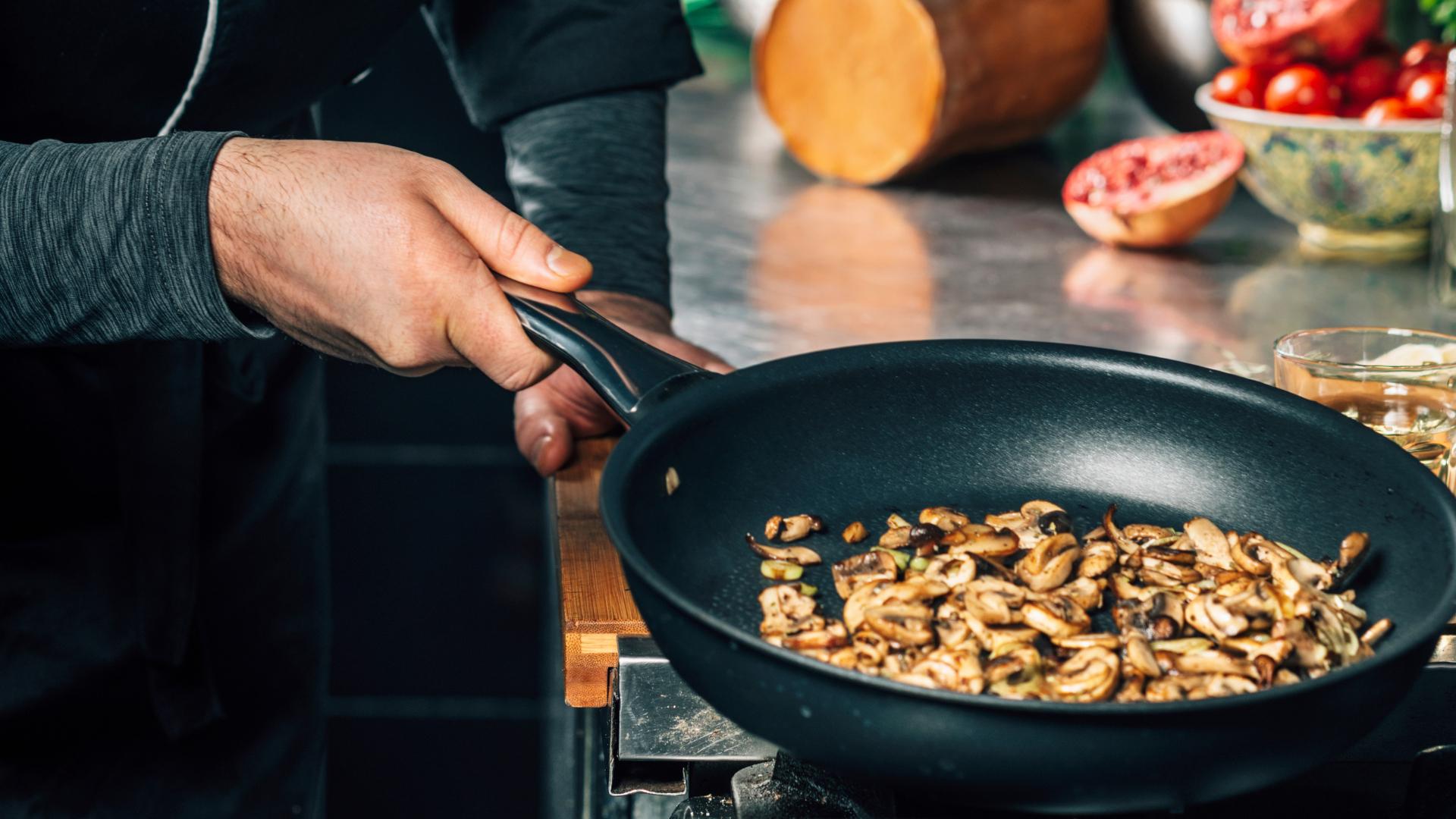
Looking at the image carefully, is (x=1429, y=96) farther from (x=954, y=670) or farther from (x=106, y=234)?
→ (x=106, y=234)

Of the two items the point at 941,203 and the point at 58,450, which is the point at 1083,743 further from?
the point at 941,203

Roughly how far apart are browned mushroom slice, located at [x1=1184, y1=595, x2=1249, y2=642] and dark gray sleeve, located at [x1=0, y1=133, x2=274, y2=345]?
514 millimetres

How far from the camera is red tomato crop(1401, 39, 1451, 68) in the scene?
144cm

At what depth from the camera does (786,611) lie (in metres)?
0.66

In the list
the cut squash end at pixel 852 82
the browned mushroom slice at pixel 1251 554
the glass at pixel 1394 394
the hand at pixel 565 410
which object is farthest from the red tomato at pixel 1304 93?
the browned mushroom slice at pixel 1251 554

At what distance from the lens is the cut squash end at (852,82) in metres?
1.66

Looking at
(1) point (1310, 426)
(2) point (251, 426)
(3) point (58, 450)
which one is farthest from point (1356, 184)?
(3) point (58, 450)

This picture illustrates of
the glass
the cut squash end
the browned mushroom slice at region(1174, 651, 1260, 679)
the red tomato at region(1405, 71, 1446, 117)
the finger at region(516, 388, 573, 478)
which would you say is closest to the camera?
the browned mushroom slice at region(1174, 651, 1260, 679)

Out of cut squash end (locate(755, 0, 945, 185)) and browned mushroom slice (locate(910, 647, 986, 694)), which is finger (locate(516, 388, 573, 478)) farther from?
cut squash end (locate(755, 0, 945, 185))

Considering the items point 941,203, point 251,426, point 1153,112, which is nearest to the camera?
point 251,426

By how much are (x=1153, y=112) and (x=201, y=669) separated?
1401 mm

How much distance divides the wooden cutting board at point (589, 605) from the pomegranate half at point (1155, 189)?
33.6 inches

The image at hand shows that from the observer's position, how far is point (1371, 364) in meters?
0.81

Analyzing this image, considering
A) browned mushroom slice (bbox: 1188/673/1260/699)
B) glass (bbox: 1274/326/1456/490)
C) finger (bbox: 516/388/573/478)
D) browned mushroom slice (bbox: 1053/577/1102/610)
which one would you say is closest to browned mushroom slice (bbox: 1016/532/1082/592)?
browned mushroom slice (bbox: 1053/577/1102/610)
